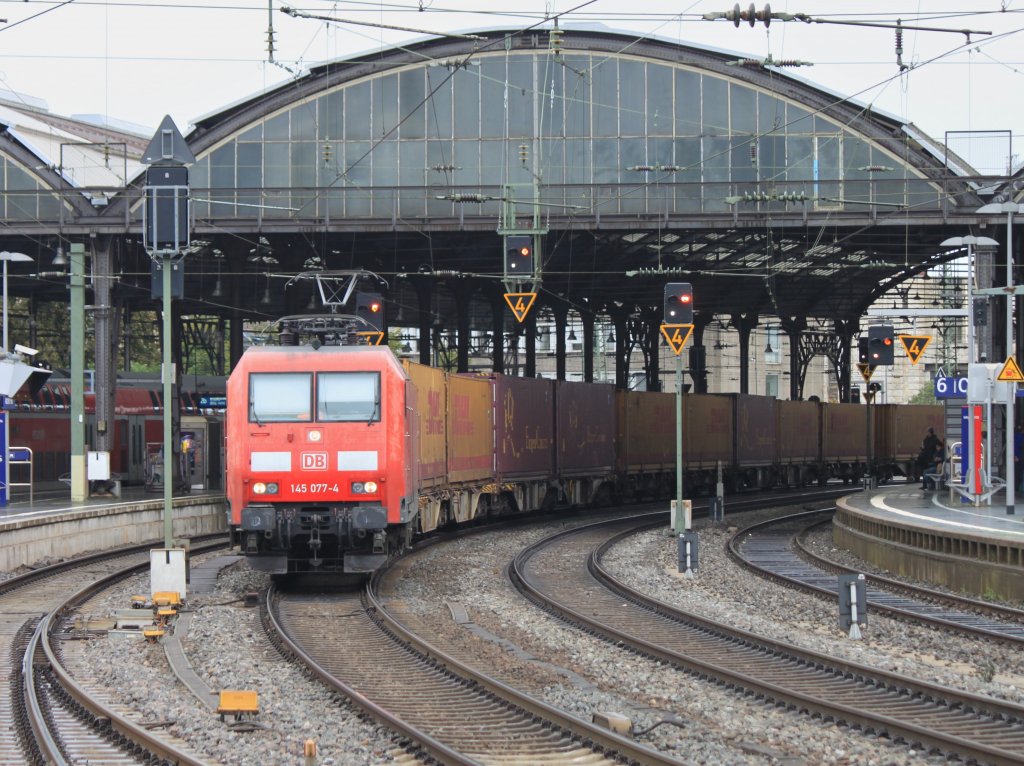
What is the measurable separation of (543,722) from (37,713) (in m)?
3.57

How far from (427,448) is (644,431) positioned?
1945 centimetres

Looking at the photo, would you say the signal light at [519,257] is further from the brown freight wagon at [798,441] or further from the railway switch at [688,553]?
the brown freight wagon at [798,441]

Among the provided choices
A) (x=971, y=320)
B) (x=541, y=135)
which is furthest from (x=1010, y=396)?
(x=541, y=135)

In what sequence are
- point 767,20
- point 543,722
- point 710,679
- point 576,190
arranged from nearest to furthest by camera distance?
point 543,722
point 710,679
point 767,20
point 576,190

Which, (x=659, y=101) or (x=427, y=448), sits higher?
(x=659, y=101)

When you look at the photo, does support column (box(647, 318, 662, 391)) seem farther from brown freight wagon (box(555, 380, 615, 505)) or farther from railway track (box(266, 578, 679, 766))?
railway track (box(266, 578, 679, 766))

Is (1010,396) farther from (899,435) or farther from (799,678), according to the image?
(899,435)

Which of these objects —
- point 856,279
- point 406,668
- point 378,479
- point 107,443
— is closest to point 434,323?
point 856,279

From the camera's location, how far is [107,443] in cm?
3319

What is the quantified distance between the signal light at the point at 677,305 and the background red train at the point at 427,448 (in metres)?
3.98

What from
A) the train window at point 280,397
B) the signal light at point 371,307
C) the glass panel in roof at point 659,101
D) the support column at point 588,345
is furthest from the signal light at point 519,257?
the support column at point 588,345

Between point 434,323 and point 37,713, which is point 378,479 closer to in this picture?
point 37,713

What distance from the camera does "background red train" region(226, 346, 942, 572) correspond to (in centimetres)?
1680

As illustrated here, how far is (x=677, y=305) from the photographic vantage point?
23.5 m
